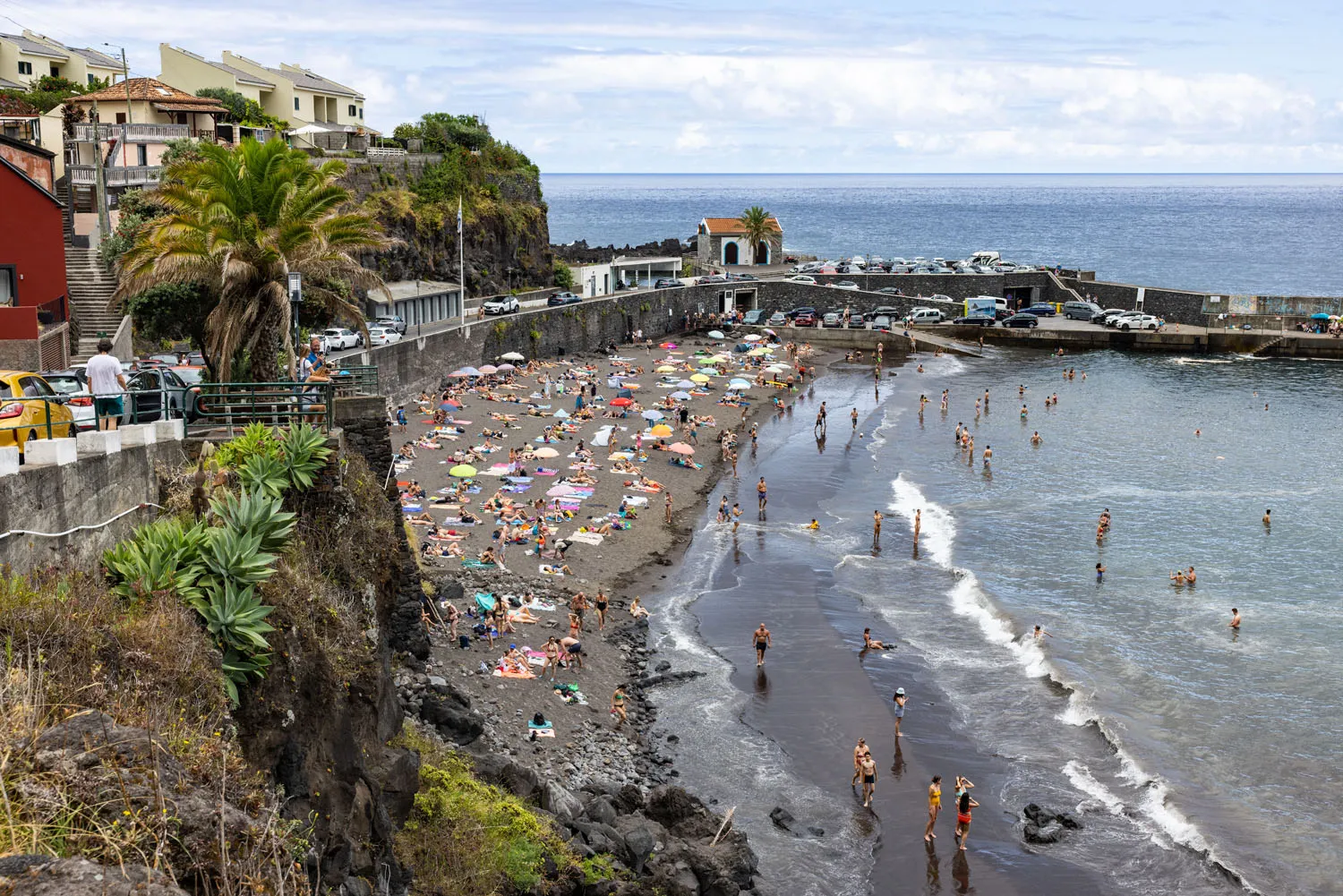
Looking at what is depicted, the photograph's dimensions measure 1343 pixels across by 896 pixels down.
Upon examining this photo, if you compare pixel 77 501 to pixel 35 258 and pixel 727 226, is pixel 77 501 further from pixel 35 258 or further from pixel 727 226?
pixel 727 226

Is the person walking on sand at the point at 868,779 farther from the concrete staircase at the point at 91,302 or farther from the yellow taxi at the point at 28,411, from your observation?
the concrete staircase at the point at 91,302

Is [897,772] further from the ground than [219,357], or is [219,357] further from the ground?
[219,357]

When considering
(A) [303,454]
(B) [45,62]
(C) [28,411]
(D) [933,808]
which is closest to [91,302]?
(C) [28,411]

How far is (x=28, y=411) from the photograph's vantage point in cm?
1227

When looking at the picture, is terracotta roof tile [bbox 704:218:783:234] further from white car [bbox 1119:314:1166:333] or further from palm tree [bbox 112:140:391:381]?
palm tree [bbox 112:140:391:381]

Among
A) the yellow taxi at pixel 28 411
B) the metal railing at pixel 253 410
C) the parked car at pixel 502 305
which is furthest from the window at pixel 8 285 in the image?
the parked car at pixel 502 305

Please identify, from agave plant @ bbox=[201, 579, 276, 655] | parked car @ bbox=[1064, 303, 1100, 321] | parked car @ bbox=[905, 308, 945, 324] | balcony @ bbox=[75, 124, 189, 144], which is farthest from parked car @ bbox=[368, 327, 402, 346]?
parked car @ bbox=[1064, 303, 1100, 321]

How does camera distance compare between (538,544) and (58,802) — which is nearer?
(58,802)

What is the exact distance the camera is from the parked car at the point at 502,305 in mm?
61219

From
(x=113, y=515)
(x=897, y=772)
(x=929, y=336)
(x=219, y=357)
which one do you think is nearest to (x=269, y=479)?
(x=113, y=515)

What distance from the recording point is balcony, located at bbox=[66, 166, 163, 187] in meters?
43.2

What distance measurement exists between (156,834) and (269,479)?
6989 mm

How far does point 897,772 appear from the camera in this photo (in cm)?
2184

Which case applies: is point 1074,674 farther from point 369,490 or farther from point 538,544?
point 369,490
